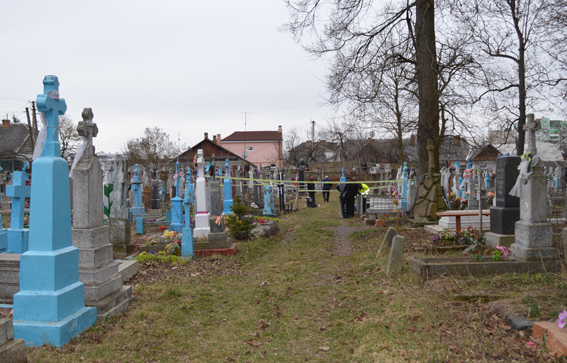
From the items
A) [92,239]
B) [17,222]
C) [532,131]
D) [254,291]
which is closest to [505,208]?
[532,131]

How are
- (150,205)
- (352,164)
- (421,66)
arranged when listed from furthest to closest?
(352,164) < (150,205) < (421,66)

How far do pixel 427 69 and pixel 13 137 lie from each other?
43696mm

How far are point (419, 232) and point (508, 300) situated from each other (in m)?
6.69

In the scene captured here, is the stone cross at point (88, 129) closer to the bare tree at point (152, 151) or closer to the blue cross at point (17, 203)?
the blue cross at point (17, 203)

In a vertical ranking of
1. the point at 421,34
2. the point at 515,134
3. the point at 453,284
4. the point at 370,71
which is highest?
the point at 421,34

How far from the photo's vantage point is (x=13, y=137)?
144 feet

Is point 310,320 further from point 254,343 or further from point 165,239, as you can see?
point 165,239

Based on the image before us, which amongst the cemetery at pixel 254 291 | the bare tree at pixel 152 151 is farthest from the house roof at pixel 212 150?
the cemetery at pixel 254 291

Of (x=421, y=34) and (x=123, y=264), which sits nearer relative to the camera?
(x=123, y=264)

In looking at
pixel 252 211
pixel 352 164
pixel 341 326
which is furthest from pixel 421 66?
pixel 352 164

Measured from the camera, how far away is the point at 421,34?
45.1 feet

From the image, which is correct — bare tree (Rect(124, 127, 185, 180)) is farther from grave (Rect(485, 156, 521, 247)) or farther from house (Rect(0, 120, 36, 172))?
grave (Rect(485, 156, 521, 247))

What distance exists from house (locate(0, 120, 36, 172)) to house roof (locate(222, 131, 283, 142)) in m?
32.2

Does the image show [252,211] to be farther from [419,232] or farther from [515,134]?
[515,134]
